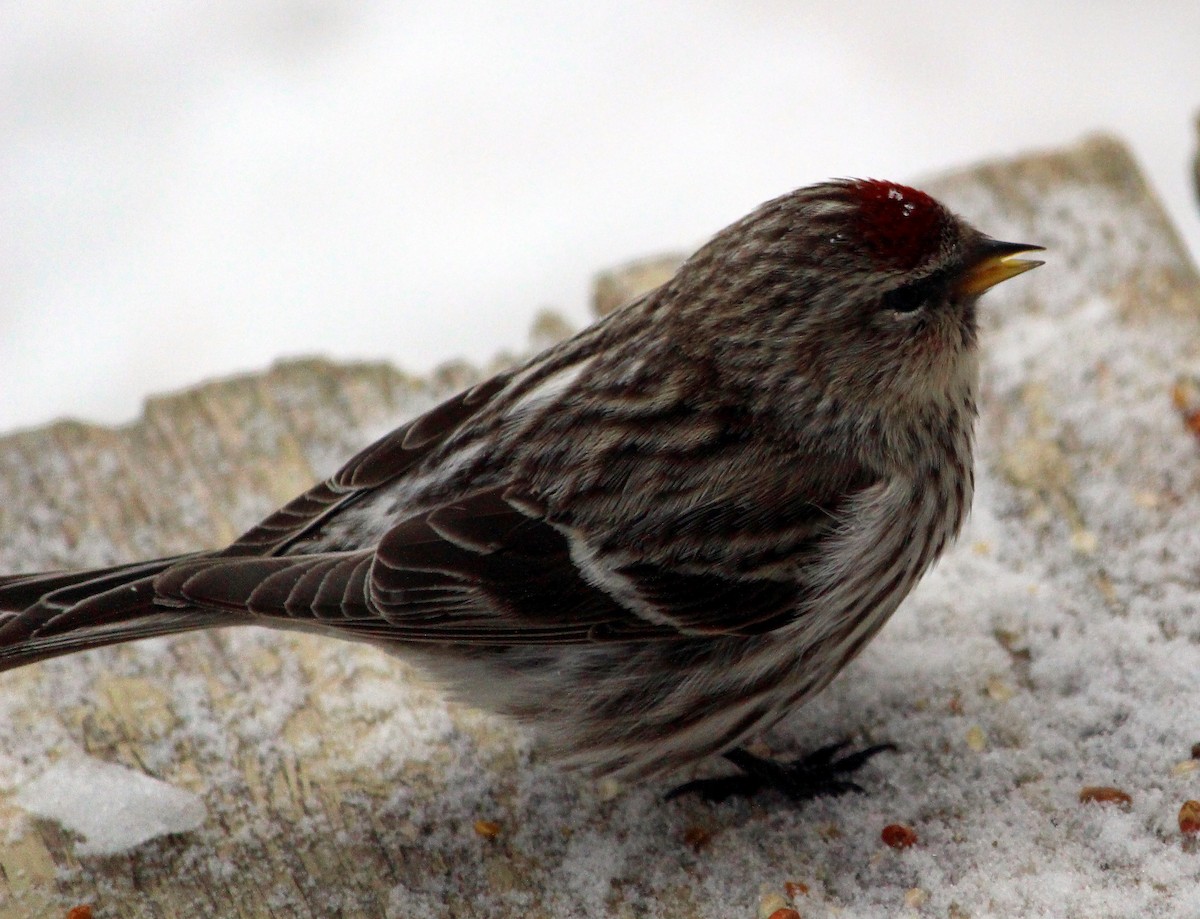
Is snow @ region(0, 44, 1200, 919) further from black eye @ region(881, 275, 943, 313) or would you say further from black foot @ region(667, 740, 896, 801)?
black eye @ region(881, 275, 943, 313)

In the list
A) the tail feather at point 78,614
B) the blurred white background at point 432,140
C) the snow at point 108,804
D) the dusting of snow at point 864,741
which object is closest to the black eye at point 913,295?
the dusting of snow at point 864,741

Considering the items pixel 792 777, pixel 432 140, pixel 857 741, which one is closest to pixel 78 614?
pixel 792 777

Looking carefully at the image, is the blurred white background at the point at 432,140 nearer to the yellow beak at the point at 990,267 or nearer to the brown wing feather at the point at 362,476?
the brown wing feather at the point at 362,476

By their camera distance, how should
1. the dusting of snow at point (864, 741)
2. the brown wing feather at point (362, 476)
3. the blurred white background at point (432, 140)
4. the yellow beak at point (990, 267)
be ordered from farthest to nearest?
the blurred white background at point (432, 140) < the brown wing feather at point (362, 476) < the yellow beak at point (990, 267) < the dusting of snow at point (864, 741)

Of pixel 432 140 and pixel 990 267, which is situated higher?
pixel 432 140

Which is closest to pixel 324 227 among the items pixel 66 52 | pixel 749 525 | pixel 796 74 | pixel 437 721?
pixel 66 52

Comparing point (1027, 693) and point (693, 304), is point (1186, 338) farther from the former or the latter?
point (693, 304)

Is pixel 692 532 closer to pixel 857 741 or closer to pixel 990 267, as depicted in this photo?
pixel 857 741
